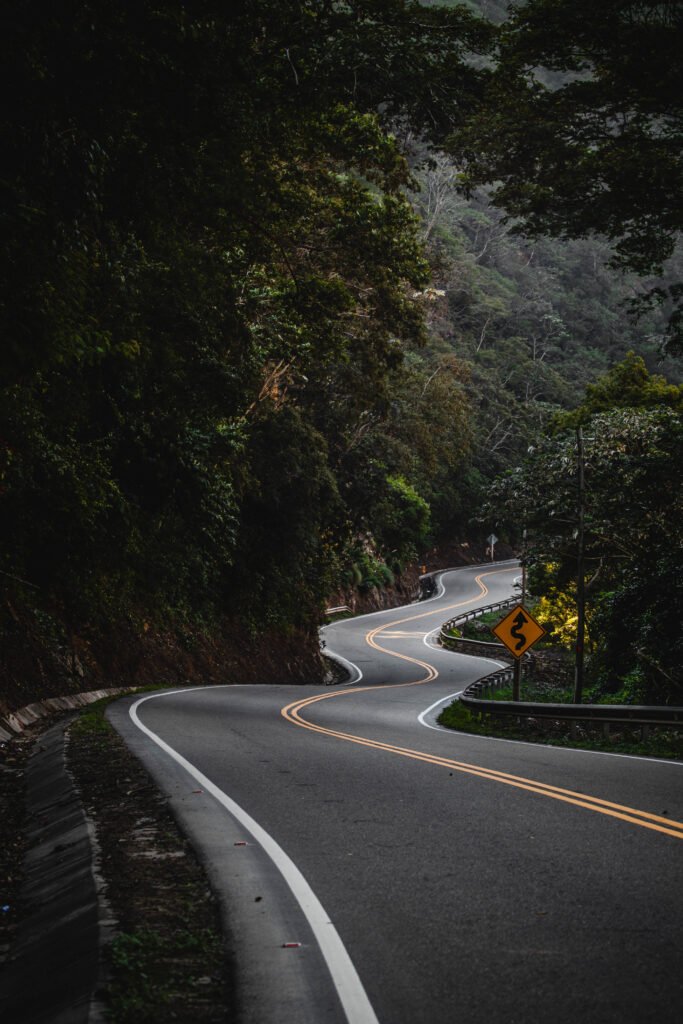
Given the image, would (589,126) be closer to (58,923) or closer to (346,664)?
(58,923)

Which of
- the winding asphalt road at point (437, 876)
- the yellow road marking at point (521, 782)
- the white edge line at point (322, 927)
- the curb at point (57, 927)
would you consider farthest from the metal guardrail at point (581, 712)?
the curb at point (57, 927)

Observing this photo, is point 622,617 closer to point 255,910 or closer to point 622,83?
point 622,83

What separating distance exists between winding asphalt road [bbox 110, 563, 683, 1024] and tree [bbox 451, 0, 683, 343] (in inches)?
337

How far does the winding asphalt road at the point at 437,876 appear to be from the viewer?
397 cm

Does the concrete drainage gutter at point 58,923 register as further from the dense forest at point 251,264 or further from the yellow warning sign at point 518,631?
the yellow warning sign at point 518,631

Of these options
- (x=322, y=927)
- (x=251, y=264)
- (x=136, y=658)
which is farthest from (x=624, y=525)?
(x=322, y=927)

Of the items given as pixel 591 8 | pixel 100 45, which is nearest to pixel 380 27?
pixel 591 8

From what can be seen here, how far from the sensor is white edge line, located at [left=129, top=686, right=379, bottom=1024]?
3.86m

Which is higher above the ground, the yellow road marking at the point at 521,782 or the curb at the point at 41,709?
the curb at the point at 41,709

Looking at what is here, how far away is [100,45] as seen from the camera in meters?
7.56

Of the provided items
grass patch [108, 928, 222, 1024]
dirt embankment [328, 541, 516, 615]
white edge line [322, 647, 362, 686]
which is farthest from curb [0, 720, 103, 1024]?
dirt embankment [328, 541, 516, 615]

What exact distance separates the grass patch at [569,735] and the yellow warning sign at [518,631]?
1717 mm

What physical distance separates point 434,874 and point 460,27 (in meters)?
11.4

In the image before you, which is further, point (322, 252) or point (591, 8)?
point (322, 252)
